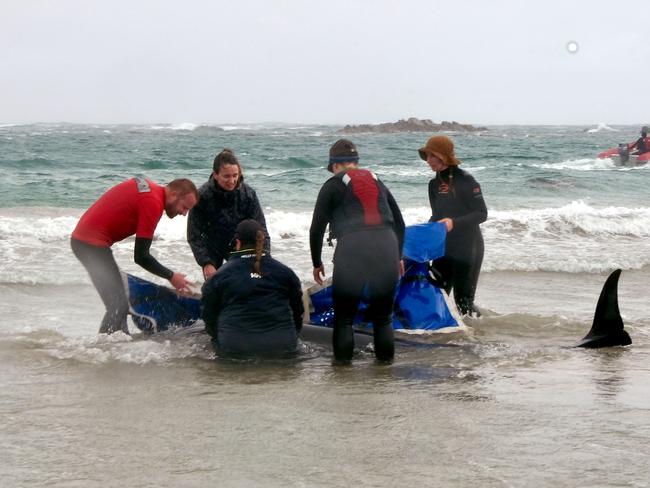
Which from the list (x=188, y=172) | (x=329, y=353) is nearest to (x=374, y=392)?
(x=329, y=353)

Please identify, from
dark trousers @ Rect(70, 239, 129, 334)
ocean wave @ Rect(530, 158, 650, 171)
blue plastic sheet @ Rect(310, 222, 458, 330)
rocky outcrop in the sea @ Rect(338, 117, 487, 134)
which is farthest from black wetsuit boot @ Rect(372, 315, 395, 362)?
rocky outcrop in the sea @ Rect(338, 117, 487, 134)

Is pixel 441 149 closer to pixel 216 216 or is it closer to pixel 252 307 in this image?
pixel 216 216

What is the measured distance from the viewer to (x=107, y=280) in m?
6.17

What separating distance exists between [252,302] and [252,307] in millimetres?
44

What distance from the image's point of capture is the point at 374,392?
5.04 meters

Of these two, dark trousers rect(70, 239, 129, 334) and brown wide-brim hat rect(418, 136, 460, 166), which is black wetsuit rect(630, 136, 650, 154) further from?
dark trousers rect(70, 239, 129, 334)

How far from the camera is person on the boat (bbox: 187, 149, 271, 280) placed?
6227 mm

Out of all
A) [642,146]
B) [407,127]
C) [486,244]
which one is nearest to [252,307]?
[486,244]

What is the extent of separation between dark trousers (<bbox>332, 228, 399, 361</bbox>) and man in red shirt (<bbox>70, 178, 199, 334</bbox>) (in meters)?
1.09

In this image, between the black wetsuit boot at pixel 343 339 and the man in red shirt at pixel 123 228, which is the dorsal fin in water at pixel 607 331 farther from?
the man in red shirt at pixel 123 228

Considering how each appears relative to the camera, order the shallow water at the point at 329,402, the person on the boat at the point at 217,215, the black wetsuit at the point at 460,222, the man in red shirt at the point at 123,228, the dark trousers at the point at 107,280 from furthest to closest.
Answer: the black wetsuit at the point at 460,222, the person on the boat at the point at 217,215, the dark trousers at the point at 107,280, the man in red shirt at the point at 123,228, the shallow water at the point at 329,402

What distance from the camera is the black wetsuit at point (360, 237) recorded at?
551cm

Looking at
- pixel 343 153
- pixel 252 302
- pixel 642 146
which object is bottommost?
pixel 252 302

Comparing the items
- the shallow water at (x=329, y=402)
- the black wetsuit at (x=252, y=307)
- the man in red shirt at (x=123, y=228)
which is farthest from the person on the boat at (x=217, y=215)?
the shallow water at (x=329, y=402)
